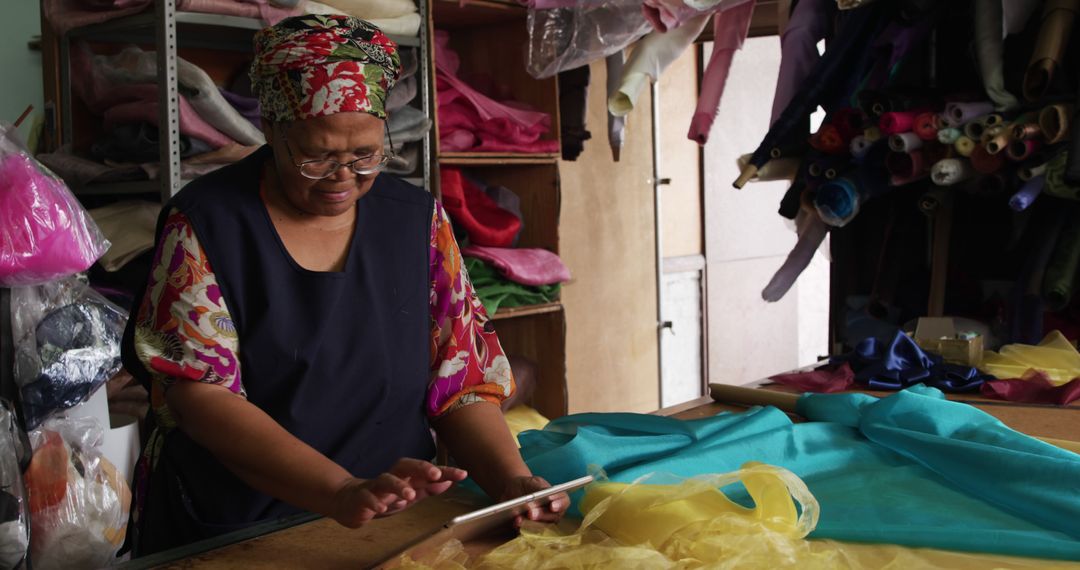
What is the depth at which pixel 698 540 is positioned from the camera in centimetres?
111

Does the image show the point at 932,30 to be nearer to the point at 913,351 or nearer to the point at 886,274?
the point at 886,274

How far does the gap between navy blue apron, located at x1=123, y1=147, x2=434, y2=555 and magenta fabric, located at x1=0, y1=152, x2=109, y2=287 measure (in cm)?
71

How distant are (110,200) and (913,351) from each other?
2116 mm

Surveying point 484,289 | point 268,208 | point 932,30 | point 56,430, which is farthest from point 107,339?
point 932,30

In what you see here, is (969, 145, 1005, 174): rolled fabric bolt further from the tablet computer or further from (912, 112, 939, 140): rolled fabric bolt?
the tablet computer

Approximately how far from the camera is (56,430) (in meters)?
2.21

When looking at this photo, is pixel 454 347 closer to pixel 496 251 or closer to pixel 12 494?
pixel 12 494

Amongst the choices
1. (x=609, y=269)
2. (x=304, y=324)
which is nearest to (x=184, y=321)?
(x=304, y=324)

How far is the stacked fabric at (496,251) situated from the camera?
329cm

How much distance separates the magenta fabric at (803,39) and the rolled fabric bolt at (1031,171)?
58 centimetres

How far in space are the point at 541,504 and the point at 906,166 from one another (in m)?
1.40

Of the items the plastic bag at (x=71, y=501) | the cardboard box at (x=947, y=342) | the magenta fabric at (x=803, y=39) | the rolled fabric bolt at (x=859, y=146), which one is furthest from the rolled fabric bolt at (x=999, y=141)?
the plastic bag at (x=71, y=501)

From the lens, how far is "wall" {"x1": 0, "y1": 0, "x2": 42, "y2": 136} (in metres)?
3.04

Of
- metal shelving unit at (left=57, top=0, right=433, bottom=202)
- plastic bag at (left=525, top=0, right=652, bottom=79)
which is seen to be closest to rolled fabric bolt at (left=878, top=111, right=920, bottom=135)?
plastic bag at (left=525, top=0, right=652, bottom=79)
